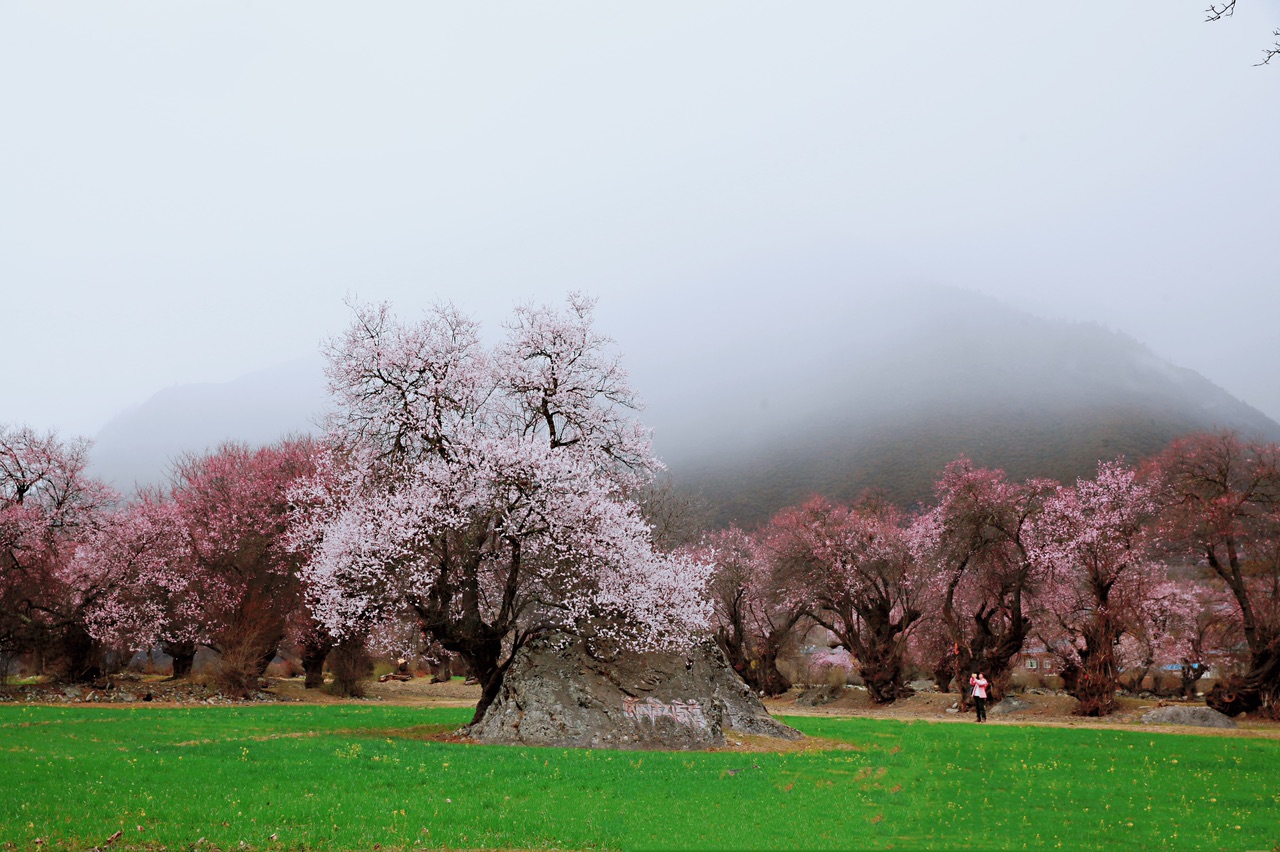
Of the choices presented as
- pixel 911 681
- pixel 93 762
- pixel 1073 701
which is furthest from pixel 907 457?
pixel 93 762

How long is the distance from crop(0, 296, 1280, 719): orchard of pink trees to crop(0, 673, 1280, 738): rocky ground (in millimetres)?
1527

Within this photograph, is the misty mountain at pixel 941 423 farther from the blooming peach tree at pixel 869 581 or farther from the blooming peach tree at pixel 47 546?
the blooming peach tree at pixel 47 546

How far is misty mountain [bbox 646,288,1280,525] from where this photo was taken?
10194 centimetres

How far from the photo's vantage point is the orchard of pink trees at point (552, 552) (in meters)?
22.1

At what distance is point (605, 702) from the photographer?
21.3 metres

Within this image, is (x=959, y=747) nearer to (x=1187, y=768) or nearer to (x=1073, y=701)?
(x=1187, y=768)

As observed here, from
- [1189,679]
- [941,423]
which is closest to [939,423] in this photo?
[941,423]

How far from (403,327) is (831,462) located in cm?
10366

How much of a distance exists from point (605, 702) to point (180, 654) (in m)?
31.4

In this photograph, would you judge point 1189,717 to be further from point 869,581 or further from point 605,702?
point 605,702

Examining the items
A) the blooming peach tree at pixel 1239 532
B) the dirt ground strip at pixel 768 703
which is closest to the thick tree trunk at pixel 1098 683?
the dirt ground strip at pixel 768 703

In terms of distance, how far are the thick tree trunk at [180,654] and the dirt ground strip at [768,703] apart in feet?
5.21

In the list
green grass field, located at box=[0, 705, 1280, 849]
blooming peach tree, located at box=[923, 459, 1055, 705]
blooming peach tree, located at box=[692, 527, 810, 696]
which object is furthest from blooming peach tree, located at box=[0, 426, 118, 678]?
blooming peach tree, located at box=[923, 459, 1055, 705]

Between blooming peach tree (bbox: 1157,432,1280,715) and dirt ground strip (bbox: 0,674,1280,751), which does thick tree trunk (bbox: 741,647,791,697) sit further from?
blooming peach tree (bbox: 1157,432,1280,715)
